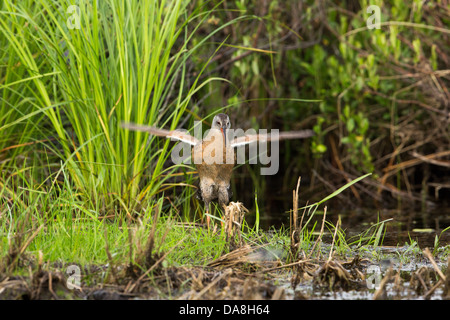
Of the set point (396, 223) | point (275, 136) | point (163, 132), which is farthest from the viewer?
point (396, 223)

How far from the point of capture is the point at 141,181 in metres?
4.90

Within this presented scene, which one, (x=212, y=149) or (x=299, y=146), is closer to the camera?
(x=212, y=149)

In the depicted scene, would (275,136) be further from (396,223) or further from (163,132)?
(396,223)

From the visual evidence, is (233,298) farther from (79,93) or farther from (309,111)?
(309,111)

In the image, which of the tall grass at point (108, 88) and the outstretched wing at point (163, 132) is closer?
the outstretched wing at point (163, 132)

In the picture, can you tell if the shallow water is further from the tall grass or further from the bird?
the tall grass

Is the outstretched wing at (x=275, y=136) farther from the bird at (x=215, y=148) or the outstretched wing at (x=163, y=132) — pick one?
the outstretched wing at (x=163, y=132)

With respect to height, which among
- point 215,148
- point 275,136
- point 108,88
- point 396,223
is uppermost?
point 108,88

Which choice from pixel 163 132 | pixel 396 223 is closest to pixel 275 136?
pixel 163 132

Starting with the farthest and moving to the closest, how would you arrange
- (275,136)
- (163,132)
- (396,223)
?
(396,223) < (163,132) < (275,136)

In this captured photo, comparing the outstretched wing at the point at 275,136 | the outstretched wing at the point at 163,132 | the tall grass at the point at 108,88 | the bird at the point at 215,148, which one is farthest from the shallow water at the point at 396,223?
the tall grass at the point at 108,88

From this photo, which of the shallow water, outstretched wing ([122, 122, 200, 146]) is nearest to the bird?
outstretched wing ([122, 122, 200, 146])

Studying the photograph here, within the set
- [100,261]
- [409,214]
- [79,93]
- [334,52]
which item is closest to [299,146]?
[334,52]
